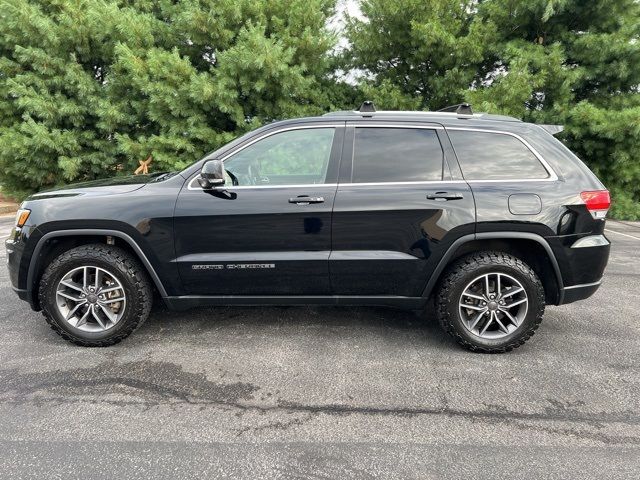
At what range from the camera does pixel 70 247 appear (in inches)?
130

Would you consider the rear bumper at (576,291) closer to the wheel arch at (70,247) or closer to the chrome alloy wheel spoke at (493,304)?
the chrome alloy wheel spoke at (493,304)

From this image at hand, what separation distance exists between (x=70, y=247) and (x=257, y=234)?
1.58 meters

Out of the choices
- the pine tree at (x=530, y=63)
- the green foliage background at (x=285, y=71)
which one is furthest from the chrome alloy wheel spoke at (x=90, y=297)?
the pine tree at (x=530, y=63)

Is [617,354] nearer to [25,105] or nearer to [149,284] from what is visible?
[149,284]

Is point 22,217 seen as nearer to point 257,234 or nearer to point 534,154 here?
point 257,234

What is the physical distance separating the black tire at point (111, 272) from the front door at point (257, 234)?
0.37 m

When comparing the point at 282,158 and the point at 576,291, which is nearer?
the point at 576,291

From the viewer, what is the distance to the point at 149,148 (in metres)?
9.48

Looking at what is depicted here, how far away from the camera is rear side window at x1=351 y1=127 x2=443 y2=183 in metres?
3.13

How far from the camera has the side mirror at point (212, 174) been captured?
2.91 metres

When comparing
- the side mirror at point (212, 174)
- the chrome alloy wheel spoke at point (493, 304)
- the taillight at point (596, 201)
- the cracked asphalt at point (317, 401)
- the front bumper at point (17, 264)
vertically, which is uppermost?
the side mirror at point (212, 174)

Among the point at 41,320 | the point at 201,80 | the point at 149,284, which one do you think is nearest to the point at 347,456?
the point at 149,284

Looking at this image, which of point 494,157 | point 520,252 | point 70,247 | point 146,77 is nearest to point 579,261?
point 520,252

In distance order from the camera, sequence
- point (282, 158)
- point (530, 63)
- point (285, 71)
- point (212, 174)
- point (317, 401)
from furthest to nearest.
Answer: point (530, 63) < point (285, 71) < point (282, 158) < point (212, 174) < point (317, 401)
